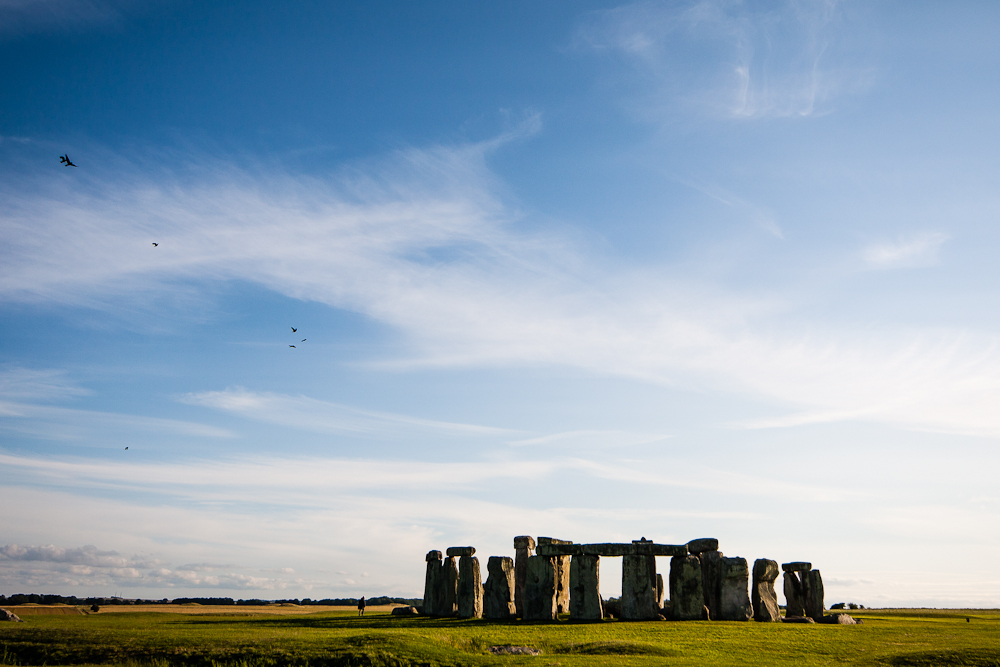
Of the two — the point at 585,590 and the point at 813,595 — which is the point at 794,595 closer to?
the point at 813,595

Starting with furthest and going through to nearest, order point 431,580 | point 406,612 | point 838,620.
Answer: point 406,612
point 431,580
point 838,620

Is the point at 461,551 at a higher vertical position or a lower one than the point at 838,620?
higher

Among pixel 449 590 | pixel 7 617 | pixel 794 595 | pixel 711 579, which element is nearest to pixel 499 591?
pixel 449 590

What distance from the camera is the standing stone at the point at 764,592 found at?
33.0 metres

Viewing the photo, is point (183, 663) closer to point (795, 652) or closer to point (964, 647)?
point (795, 652)

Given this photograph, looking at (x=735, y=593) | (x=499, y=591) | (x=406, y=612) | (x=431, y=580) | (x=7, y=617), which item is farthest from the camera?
(x=406, y=612)

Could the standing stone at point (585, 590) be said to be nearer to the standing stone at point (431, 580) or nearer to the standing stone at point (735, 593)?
the standing stone at point (735, 593)

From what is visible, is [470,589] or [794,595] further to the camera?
[470,589]

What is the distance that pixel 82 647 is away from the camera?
22859mm

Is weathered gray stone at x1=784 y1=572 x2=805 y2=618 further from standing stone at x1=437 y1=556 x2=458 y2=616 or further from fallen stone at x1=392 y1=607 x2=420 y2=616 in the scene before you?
fallen stone at x1=392 y1=607 x2=420 y2=616

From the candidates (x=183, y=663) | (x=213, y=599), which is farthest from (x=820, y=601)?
(x=213, y=599)

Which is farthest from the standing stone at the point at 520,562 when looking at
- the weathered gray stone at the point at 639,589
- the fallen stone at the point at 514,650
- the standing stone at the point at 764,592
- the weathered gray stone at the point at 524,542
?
the fallen stone at the point at 514,650

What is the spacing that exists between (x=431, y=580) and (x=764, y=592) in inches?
671

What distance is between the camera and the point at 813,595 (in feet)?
114
